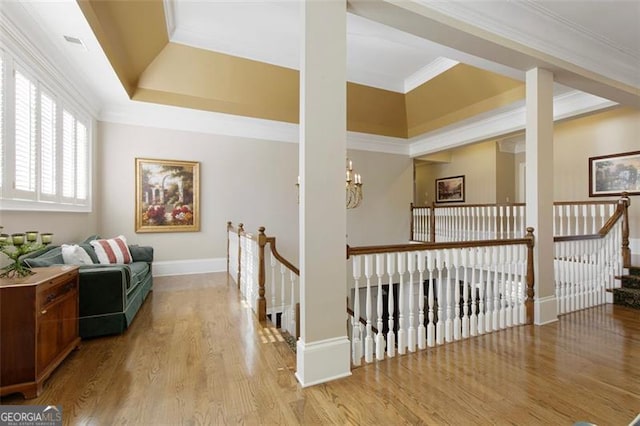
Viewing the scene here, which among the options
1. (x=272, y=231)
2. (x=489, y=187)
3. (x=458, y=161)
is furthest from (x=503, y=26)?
(x=458, y=161)

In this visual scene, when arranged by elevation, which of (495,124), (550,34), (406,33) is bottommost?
(495,124)

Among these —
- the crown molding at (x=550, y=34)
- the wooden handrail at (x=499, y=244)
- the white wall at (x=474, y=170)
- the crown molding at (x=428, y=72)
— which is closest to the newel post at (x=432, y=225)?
the white wall at (x=474, y=170)

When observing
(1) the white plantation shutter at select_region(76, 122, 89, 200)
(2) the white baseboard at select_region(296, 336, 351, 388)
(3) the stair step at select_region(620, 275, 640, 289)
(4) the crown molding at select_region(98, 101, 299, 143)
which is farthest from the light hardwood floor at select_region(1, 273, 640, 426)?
(4) the crown molding at select_region(98, 101, 299, 143)

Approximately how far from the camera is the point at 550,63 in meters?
3.18

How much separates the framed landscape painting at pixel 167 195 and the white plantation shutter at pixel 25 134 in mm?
2177

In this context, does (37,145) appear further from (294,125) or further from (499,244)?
(499,244)

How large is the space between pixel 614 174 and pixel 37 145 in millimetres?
9348

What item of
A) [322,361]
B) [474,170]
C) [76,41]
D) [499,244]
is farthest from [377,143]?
[322,361]

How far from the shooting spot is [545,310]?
10.8 ft

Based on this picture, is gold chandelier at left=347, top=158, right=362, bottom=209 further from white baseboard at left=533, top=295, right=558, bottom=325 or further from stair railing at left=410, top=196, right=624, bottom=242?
white baseboard at left=533, top=295, right=558, bottom=325

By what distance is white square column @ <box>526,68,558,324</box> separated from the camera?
3.31 m

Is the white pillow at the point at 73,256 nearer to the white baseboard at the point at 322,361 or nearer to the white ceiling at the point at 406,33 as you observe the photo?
the white baseboard at the point at 322,361

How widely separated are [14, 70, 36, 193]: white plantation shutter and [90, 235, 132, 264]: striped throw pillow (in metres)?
1.02

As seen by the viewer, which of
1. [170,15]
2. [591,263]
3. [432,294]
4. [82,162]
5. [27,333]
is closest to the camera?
A: [27,333]
